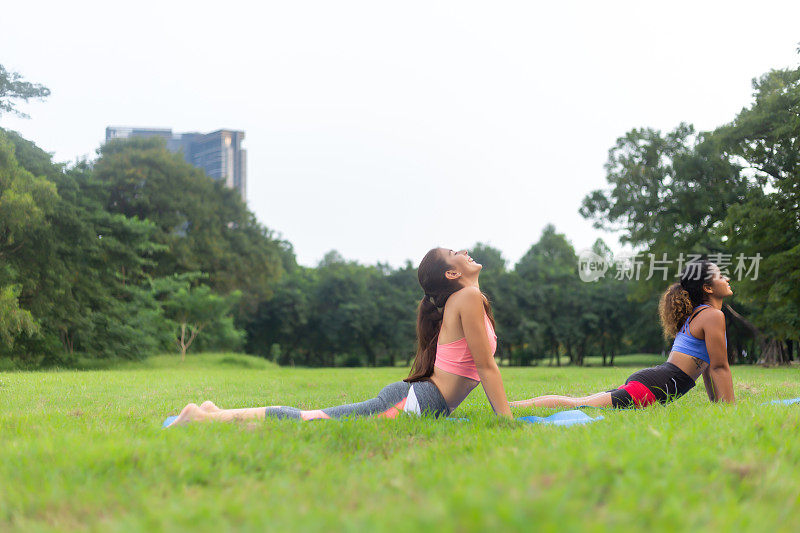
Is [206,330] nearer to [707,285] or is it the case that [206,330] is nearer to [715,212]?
[715,212]

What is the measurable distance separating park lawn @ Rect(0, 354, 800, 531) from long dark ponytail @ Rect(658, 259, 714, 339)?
177 centimetres

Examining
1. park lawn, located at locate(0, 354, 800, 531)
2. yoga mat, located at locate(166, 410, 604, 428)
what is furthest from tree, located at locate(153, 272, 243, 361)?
yoga mat, located at locate(166, 410, 604, 428)

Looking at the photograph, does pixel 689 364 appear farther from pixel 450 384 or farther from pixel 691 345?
pixel 450 384

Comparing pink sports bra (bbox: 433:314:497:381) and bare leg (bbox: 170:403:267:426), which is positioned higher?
pink sports bra (bbox: 433:314:497:381)

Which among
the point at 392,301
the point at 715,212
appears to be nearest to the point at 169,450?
the point at 715,212

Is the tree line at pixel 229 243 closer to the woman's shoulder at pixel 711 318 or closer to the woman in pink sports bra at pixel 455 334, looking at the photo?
the woman's shoulder at pixel 711 318

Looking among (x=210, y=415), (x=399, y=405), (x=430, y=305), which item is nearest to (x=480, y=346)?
(x=430, y=305)

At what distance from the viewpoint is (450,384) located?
5027 millimetres

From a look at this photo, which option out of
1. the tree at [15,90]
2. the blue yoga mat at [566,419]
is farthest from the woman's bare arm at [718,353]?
the tree at [15,90]

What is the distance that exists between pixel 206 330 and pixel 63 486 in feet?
102

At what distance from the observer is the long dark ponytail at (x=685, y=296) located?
20.9ft

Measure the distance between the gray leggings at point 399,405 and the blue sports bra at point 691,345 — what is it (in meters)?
3.01

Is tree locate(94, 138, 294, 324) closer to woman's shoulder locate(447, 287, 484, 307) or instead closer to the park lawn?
woman's shoulder locate(447, 287, 484, 307)

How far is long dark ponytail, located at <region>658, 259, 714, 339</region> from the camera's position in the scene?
20.9ft
